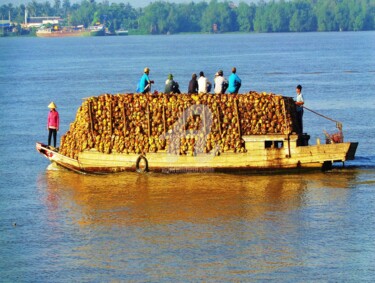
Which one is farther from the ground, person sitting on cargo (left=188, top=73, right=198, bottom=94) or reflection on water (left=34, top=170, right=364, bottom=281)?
person sitting on cargo (left=188, top=73, right=198, bottom=94)

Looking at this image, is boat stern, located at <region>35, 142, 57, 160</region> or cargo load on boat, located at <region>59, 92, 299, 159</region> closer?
cargo load on boat, located at <region>59, 92, 299, 159</region>

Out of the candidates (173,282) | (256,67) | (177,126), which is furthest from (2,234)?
(256,67)

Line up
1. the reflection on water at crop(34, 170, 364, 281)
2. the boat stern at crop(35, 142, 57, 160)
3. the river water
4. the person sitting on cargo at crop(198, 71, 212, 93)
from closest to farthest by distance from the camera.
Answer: the river water < the reflection on water at crop(34, 170, 364, 281) < the boat stern at crop(35, 142, 57, 160) < the person sitting on cargo at crop(198, 71, 212, 93)

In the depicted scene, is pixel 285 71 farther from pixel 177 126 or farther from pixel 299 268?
pixel 299 268

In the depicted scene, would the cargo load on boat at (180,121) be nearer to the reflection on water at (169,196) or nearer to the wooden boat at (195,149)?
the wooden boat at (195,149)

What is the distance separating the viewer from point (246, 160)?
3450cm

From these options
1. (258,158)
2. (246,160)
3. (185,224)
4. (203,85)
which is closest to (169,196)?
(246,160)

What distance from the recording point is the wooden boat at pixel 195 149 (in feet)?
113

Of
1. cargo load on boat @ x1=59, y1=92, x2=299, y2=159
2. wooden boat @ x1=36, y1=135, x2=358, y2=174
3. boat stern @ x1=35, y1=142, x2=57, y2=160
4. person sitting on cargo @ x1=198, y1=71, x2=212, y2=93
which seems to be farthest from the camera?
person sitting on cargo @ x1=198, y1=71, x2=212, y2=93

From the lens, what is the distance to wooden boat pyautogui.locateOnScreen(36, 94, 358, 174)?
34.4 meters

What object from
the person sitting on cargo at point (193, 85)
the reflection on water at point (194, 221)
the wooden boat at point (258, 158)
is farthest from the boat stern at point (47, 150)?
the person sitting on cargo at point (193, 85)

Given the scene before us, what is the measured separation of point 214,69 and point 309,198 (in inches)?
2598

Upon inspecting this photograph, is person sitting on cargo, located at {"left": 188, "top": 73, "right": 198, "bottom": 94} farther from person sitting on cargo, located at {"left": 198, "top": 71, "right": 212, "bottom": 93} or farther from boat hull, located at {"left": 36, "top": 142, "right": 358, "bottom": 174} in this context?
boat hull, located at {"left": 36, "top": 142, "right": 358, "bottom": 174}

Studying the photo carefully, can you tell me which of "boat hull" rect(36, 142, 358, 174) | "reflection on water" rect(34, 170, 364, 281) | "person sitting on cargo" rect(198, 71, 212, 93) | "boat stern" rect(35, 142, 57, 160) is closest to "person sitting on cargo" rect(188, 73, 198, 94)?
"person sitting on cargo" rect(198, 71, 212, 93)
